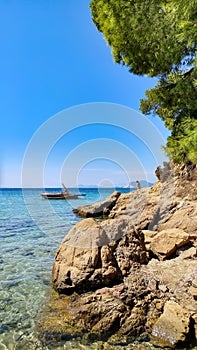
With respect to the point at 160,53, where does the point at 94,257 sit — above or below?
below

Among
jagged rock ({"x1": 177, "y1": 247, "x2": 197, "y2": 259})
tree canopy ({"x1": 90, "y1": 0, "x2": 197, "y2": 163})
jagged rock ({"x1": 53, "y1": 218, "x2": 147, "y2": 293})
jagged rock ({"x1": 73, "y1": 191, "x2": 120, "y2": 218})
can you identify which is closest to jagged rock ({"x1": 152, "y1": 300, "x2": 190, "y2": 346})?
jagged rock ({"x1": 53, "y1": 218, "x2": 147, "y2": 293})

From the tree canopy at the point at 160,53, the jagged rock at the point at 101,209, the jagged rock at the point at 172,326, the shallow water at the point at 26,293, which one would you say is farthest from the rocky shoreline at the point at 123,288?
the jagged rock at the point at 101,209

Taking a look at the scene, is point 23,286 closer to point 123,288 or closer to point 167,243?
point 123,288

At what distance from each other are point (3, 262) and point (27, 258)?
2.92ft

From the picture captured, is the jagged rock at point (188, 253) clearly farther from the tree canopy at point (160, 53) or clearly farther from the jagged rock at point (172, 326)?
the tree canopy at point (160, 53)

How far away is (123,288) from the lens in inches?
200

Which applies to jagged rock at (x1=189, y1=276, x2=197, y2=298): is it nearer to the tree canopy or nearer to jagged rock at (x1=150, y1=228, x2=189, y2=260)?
jagged rock at (x1=150, y1=228, x2=189, y2=260)

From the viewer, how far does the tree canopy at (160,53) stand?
5.65 metres

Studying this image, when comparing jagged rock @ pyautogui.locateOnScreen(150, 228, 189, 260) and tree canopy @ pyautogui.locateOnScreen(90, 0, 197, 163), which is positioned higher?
tree canopy @ pyautogui.locateOnScreen(90, 0, 197, 163)

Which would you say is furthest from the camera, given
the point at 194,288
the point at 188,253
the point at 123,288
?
the point at 188,253

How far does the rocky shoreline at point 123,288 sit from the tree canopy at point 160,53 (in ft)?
8.96

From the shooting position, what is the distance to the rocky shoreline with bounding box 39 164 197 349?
4.08 metres

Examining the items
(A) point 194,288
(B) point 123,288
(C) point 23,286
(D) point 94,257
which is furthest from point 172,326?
(C) point 23,286

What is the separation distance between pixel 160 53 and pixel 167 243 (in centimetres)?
551
